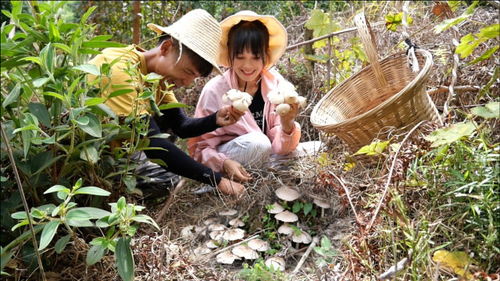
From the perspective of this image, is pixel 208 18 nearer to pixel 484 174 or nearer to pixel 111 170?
pixel 111 170

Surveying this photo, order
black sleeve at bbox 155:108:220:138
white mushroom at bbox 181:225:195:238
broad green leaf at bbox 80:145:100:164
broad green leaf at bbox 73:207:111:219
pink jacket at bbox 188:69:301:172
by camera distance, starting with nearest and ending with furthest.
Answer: broad green leaf at bbox 73:207:111:219
broad green leaf at bbox 80:145:100:164
white mushroom at bbox 181:225:195:238
black sleeve at bbox 155:108:220:138
pink jacket at bbox 188:69:301:172

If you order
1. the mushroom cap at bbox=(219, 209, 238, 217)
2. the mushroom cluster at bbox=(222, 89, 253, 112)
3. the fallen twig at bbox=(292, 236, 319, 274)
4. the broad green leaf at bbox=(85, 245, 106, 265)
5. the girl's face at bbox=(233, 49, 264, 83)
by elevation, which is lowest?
the fallen twig at bbox=(292, 236, 319, 274)

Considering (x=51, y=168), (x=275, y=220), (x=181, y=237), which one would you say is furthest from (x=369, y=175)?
(x=51, y=168)

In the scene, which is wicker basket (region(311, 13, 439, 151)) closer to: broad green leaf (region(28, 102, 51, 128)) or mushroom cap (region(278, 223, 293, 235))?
mushroom cap (region(278, 223, 293, 235))

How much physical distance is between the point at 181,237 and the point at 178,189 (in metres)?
0.28

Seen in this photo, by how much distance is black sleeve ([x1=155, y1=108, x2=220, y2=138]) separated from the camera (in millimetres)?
2223

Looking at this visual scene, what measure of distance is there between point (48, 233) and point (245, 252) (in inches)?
30.1

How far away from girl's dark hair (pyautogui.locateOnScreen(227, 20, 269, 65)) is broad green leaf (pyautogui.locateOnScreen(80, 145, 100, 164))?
3.20ft

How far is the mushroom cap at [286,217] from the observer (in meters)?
1.92

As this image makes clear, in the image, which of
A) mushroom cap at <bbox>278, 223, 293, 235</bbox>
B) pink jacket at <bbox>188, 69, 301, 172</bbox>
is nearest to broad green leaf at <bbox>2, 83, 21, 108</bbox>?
mushroom cap at <bbox>278, 223, 293, 235</bbox>

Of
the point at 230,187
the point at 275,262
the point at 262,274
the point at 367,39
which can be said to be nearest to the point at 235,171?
the point at 230,187

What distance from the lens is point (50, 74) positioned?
129 cm

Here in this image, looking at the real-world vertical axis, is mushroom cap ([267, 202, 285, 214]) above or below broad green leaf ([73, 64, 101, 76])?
below

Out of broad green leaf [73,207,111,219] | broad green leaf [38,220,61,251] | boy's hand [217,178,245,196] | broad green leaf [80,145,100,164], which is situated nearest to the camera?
broad green leaf [38,220,61,251]
